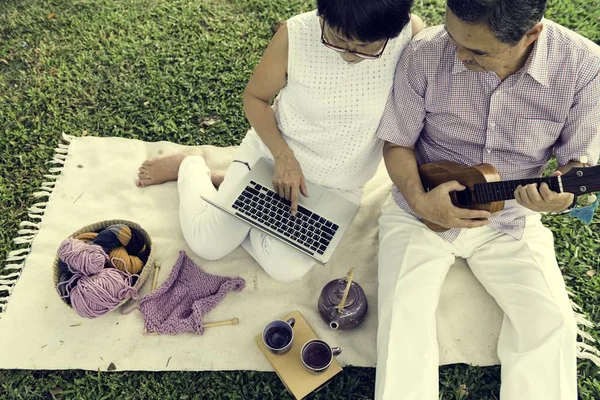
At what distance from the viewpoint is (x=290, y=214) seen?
2.70m

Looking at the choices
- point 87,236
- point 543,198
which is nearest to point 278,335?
point 87,236

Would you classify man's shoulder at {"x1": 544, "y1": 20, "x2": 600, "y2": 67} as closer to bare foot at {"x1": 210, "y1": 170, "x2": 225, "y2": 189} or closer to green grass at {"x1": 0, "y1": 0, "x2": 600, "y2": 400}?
green grass at {"x1": 0, "y1": 0, "x2": 600, "y2": 400}

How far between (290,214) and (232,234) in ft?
1.32

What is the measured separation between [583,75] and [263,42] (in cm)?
248

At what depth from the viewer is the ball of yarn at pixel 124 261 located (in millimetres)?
2721

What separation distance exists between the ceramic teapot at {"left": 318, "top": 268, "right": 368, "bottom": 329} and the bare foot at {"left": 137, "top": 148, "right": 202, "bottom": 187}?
1254 millimetres

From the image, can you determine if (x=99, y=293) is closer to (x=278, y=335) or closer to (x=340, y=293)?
(x=278, y=335)

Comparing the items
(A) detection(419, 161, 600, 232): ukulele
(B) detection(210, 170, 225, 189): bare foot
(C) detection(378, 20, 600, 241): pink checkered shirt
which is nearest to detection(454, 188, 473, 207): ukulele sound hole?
(A) detection(419, 161, 600, 232): ukulele

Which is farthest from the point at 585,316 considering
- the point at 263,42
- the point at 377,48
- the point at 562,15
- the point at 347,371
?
the point at 263,42

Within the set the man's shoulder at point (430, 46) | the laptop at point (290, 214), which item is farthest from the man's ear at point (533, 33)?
the laptop at point (290, 214)

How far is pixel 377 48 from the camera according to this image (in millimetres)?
2135

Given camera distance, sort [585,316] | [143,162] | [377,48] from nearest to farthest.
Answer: [377,48]
[585,316]
[143,162]

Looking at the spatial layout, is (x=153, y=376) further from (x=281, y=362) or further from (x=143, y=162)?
(x=143, y=162)

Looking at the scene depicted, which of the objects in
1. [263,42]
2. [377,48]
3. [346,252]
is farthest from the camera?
[263,42]
